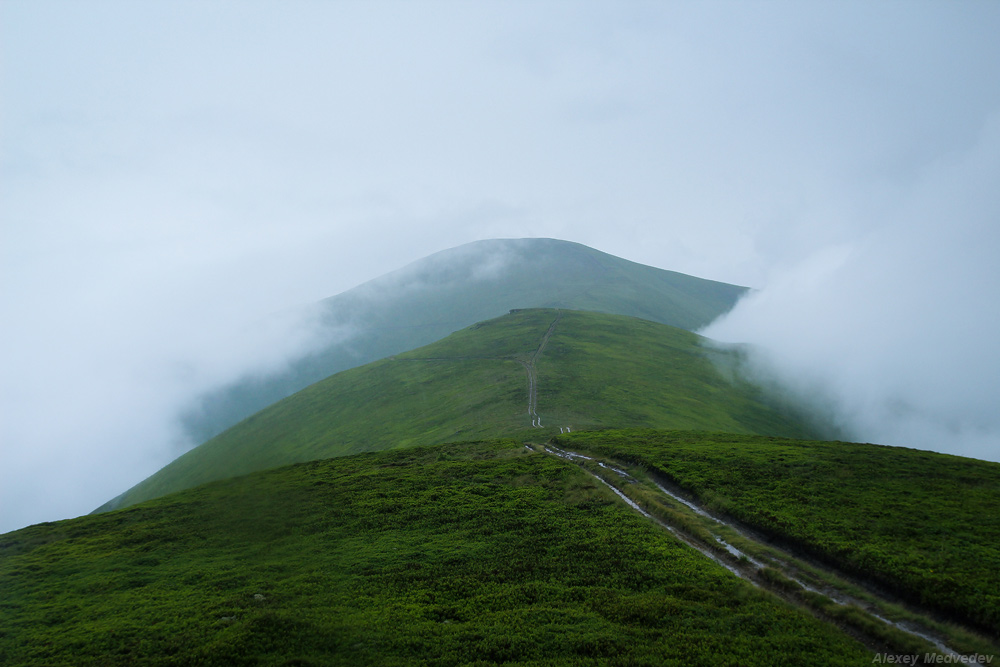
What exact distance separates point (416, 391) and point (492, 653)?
123 meters

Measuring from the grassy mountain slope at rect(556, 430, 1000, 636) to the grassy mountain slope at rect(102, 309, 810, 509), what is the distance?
33.9m

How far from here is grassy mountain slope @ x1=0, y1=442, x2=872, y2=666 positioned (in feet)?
79.9

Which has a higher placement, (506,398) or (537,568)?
(506,398)

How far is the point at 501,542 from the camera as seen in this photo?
38.3 meters

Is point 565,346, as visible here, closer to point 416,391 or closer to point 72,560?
point 416,391

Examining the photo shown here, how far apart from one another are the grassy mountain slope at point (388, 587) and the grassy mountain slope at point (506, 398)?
37.3m

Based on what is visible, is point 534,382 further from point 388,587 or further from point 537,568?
point 388,587

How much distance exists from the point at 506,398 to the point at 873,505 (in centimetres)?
7743

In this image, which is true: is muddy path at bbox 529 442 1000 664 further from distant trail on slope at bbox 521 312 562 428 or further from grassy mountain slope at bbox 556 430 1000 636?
distant trail on slope at bbox 521 312 562 428

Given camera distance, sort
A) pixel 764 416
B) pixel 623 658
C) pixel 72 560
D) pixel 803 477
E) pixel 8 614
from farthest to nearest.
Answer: pixel 764 416 < pixel 803 477 < pixel 72 560 < pixel 8 614 < pixel 623 658

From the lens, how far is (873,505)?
1567 inches

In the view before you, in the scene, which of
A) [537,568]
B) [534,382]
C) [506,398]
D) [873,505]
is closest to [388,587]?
[537,568]

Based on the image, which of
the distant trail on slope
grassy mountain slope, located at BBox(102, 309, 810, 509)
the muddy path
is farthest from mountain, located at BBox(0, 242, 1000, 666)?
grassy mountain slope, located at BBox(102, 309, 810, 509)

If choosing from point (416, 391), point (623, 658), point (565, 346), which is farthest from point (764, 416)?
point (623, 658)
